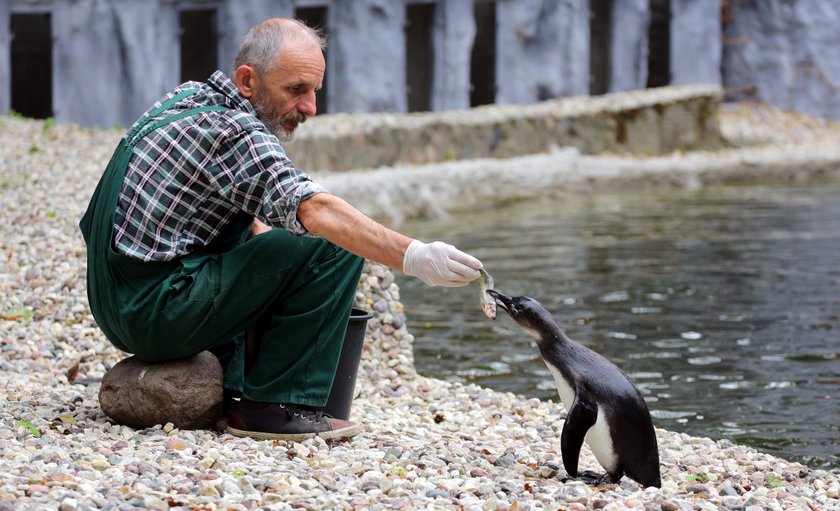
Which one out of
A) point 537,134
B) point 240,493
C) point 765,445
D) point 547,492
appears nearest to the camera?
point 240,493

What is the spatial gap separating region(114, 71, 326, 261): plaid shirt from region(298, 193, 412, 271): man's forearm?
6cm

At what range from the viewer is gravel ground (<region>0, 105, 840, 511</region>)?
144 inches

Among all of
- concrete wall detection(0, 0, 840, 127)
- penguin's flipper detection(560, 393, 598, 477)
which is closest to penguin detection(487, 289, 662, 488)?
penguin's flipper detection(560, 393, 598, 477)

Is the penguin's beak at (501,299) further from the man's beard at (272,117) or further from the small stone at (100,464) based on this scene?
the small stone at (100,464)

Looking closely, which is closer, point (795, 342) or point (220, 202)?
point (220, 202)

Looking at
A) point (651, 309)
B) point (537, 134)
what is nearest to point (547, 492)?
point (651, 309)

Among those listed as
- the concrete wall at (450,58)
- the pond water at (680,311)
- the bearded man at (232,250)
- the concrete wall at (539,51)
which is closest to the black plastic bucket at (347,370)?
the bearded man at (232,250)

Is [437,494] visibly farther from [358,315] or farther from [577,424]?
[358,315]

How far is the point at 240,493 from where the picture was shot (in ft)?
11.9

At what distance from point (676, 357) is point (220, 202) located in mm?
4034

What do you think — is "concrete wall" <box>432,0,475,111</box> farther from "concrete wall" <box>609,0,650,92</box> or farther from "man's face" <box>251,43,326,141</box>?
"man's face" <box>251,43,326,141</box>

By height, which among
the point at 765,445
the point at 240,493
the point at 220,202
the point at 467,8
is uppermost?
the point at 467,8

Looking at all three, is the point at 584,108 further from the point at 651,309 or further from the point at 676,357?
the point at 676,357

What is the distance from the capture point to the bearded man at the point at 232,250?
13.9ft
